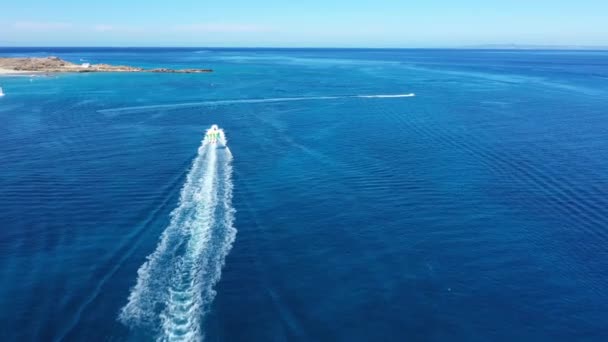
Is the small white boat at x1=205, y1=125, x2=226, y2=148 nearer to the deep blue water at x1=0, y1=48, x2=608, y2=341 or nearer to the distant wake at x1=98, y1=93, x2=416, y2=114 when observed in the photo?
the deep blue water at x1=0, y1=48, x2=608, y2=341

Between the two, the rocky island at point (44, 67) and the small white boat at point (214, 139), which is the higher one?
the rocky island at point (44, 67)

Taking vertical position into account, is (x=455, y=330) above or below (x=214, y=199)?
below

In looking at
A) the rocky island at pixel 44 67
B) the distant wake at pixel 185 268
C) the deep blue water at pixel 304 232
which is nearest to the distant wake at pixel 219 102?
the deep blue water at pixel 304 232

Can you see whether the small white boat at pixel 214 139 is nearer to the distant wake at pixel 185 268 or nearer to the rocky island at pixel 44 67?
the distant wake at pixel 185 268

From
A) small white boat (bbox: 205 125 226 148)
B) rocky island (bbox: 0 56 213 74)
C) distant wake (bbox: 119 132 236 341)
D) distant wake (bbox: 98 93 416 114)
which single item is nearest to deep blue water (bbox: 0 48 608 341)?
distant wake (bbox: 119 132 236 341)

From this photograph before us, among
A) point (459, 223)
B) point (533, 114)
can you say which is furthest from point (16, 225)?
point (533, 114)

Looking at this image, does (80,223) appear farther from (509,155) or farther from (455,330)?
(509,155)
